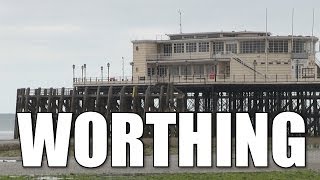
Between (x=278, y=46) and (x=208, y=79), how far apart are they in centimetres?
796

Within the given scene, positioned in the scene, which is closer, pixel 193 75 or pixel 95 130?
pixel 95 130

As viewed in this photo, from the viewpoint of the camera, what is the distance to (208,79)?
298 ft

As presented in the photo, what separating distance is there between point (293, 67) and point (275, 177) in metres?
50.3

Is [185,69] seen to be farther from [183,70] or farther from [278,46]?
[278,46]

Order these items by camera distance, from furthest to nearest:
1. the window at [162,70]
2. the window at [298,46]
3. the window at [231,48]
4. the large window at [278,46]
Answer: the window at [162,70] < the window at [231,48] < the window at [298,46] < the large window at [278,46]

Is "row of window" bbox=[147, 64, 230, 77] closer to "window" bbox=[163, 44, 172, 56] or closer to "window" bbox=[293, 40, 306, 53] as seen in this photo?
"window" bbox=[163, 44, 172, 56]

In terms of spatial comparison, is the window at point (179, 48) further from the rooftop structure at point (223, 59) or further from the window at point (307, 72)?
the window at point (307, 72)

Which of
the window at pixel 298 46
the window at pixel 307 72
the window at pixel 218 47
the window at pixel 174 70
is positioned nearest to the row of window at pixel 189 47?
the window at pixel 218 47

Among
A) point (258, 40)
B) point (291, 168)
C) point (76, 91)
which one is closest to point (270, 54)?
point (258, 40)

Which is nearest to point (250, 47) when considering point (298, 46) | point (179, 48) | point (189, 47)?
point (298, 46)

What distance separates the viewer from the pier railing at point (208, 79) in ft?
289

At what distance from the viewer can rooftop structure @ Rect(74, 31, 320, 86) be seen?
9188cm

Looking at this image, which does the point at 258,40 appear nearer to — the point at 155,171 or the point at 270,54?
the point at 270,54

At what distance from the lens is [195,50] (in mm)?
97062
